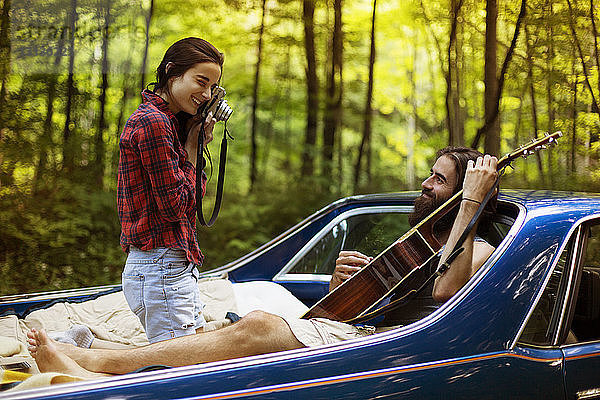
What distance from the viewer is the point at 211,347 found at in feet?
6.69

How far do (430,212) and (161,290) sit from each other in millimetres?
1238

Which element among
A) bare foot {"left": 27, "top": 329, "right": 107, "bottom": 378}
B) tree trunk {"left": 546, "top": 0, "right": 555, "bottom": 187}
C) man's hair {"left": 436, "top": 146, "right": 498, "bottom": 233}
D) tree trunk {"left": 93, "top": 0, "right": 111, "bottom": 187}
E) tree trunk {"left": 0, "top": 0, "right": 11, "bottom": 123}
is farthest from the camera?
tree trunk {"left": 546, "top": 0, "right": 555, "bottom": 187}

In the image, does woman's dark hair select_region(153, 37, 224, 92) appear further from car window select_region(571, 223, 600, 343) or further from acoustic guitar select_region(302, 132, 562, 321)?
car window select_region(571, 223, 600, 343)

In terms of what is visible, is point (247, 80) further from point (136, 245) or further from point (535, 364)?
point (535, 364)

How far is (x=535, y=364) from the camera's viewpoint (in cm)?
190

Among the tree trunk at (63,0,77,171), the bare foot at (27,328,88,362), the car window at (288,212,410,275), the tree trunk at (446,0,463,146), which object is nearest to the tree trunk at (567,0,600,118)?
the tree trunk at (446,0,463,146)

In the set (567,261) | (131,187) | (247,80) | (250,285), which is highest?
(247,80)

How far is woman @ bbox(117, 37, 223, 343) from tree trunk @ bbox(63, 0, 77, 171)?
4.67m

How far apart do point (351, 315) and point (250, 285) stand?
1271 millimetres

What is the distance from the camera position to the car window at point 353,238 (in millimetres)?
3352

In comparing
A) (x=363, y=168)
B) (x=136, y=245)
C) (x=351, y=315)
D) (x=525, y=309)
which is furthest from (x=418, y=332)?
(x=363, y=168)

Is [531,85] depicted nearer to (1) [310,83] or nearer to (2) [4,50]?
(1) [310,83]

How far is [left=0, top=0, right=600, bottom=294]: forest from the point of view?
21.0ft

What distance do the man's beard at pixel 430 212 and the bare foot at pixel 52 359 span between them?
4.80 feet
